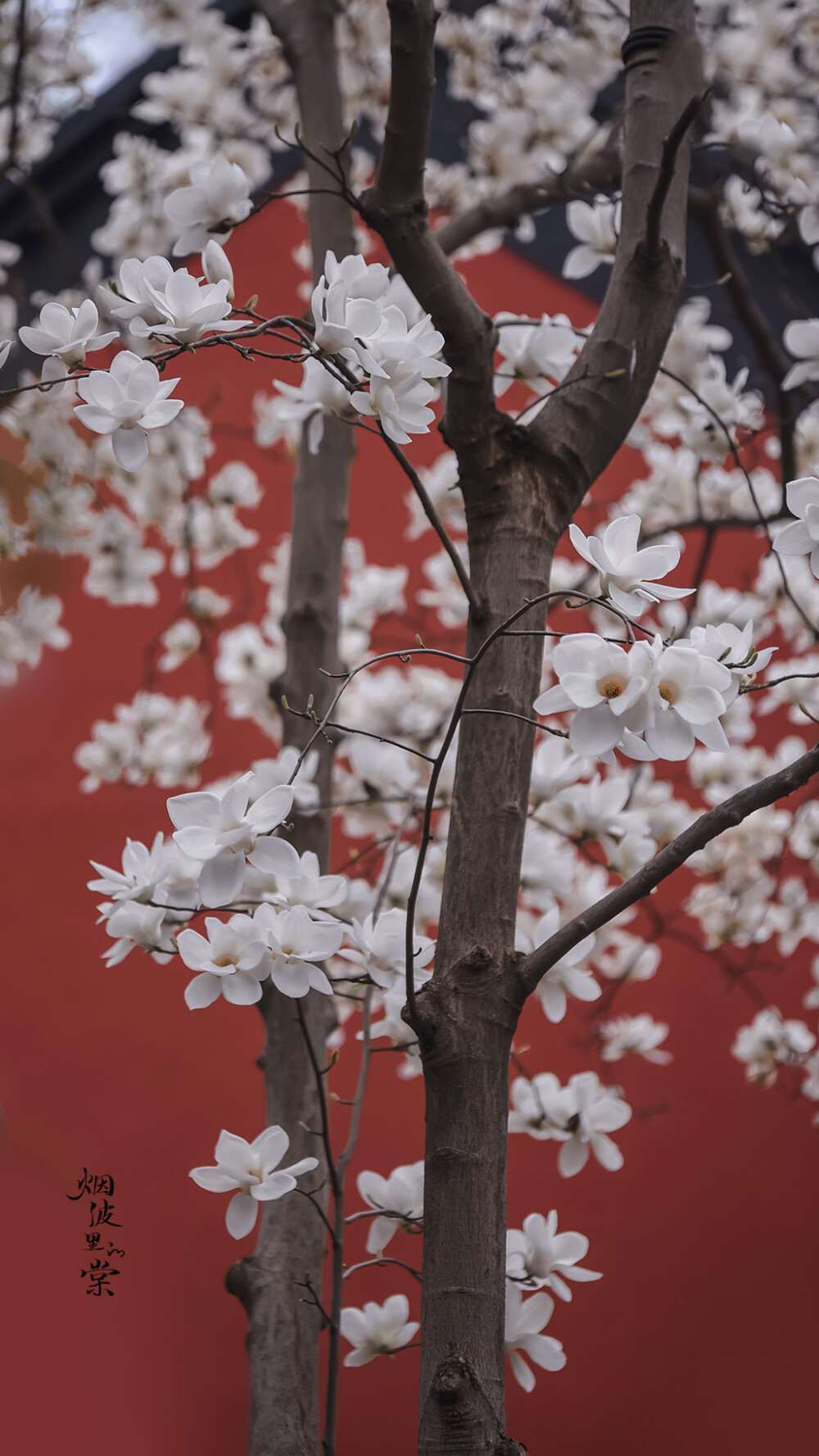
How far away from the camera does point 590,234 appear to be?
999 mm

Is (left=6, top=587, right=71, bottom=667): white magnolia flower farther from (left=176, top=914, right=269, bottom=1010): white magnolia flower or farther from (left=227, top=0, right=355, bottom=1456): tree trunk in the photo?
(left=176, top=914, right=269, bottom=1010): white magnolia flower

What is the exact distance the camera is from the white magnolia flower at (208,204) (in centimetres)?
80

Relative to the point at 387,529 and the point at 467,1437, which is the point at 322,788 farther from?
the point at 387,529

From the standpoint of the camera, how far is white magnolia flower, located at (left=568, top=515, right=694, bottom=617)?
563 mm

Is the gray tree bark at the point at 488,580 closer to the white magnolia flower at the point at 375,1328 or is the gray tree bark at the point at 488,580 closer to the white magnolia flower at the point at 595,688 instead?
the white magnolia flower at the point at 595,688

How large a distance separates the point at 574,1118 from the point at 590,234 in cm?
74

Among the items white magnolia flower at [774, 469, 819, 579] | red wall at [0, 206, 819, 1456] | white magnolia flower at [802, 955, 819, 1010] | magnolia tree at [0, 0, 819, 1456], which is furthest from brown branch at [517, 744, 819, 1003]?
white magnolia flower at [802, 955, 819, 1010]

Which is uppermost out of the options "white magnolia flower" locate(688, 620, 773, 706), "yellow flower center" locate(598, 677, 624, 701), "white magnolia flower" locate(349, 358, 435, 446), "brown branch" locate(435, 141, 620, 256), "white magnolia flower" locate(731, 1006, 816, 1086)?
"brown branch" locate(435, 141, 620, 256)

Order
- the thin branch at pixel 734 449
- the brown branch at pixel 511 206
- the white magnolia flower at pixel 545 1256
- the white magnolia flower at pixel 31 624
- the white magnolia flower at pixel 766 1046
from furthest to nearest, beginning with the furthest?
the white magnolia flower at pixel 766 1046, the white magnolia flower at pixel 31 624, the brown branch at pixel 511 206, the thin branch at pixel 734 449, the white magnolia flower at pixel 545 1256

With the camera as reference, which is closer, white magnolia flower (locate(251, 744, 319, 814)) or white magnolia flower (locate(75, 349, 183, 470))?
white magnolia flower (locate(75, 349, 183, 470))

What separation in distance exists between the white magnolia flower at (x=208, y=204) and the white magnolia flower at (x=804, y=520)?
0.45 m

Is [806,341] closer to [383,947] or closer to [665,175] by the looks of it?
[665,175]

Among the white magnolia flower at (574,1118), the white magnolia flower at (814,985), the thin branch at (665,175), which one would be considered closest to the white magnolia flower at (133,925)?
the white magnolia flower at (574,1118)

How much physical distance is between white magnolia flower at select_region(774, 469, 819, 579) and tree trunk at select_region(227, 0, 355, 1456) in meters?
0.52
